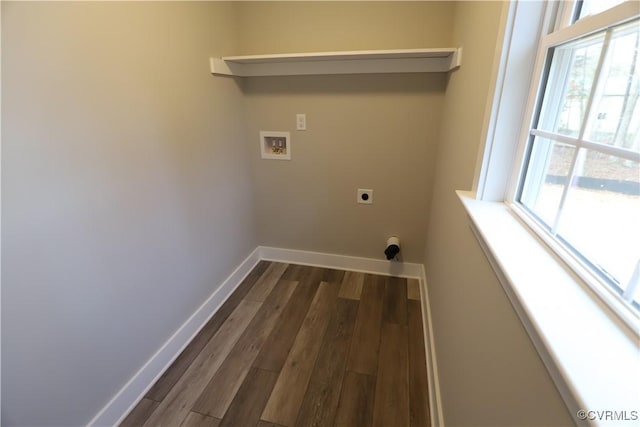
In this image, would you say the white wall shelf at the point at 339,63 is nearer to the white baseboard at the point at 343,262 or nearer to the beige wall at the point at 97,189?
the beige wall at the point at 97,189

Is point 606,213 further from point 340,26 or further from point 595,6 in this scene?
point 340,26

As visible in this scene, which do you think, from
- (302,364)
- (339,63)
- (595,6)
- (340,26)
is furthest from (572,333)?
(340,26)

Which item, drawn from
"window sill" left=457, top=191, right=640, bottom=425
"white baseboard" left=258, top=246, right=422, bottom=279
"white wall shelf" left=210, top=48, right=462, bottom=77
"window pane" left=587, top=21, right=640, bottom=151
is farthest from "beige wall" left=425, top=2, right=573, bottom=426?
"white baseboard" left=258, top=246, right=422, bottom=279

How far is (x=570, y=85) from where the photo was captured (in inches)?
31.2

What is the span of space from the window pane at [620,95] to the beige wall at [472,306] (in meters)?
0.41

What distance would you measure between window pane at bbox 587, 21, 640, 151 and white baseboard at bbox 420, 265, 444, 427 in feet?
3.99

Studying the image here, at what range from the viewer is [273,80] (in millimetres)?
2137

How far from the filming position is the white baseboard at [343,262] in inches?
95.4

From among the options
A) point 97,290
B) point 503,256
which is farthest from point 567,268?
point 97,290

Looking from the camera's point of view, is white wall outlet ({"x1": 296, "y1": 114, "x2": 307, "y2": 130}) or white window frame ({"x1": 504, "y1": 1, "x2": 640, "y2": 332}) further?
white wall outlet ({"x1": 296, "y1": 114, "x2": 307, "y2": 130})

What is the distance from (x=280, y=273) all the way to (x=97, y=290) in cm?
143

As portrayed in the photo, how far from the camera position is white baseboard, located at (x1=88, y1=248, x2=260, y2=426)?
1.33m

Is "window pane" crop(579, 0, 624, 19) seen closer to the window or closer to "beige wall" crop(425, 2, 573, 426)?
the window

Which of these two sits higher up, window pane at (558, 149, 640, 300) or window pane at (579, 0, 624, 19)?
window pane at (579, 0, 624, 19)
